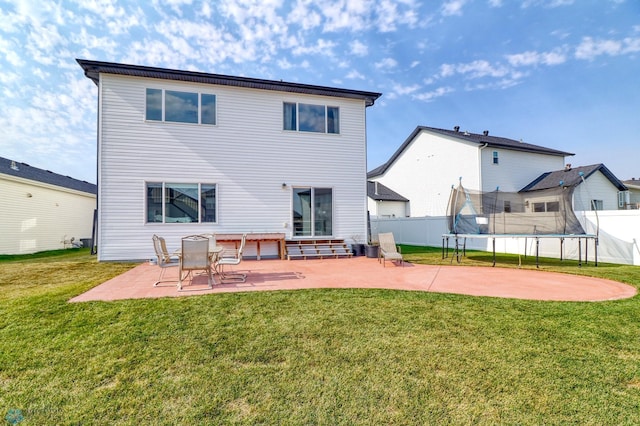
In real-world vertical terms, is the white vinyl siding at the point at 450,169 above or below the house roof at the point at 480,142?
below

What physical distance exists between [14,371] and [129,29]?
1083 centimetres

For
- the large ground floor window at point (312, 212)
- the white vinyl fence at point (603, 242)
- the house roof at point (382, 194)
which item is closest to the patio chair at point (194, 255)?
the large ground floor window at point (312, 212)

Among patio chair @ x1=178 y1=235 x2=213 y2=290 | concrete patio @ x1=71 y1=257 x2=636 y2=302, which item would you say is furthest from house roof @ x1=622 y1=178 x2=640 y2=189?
patio chair @ x1=178 y1=235 x2=213 y2=290

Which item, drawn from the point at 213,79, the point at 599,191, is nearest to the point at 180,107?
the point at 213,79

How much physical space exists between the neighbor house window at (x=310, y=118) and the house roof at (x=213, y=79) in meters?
0.54

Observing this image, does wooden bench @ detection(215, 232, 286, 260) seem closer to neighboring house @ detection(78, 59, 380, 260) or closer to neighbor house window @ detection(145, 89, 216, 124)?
neighboring house @ detection(78, 59, 380, 260)

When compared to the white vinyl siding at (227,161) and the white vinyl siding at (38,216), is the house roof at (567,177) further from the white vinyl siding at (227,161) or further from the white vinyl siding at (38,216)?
the white vinyl siding at (38,216)

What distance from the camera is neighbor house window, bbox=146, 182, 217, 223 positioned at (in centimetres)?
1002

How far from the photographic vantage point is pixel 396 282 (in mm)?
6422

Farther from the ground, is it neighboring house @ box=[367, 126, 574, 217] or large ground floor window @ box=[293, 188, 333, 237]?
neighboring house @ box=[367, 126, 574, 217]

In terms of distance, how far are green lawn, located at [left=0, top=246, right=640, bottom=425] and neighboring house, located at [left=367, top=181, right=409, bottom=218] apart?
16376mm

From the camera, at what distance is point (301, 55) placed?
11.9 m

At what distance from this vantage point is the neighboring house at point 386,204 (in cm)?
2109

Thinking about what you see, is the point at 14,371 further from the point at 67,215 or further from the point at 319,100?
the point at 67,215
